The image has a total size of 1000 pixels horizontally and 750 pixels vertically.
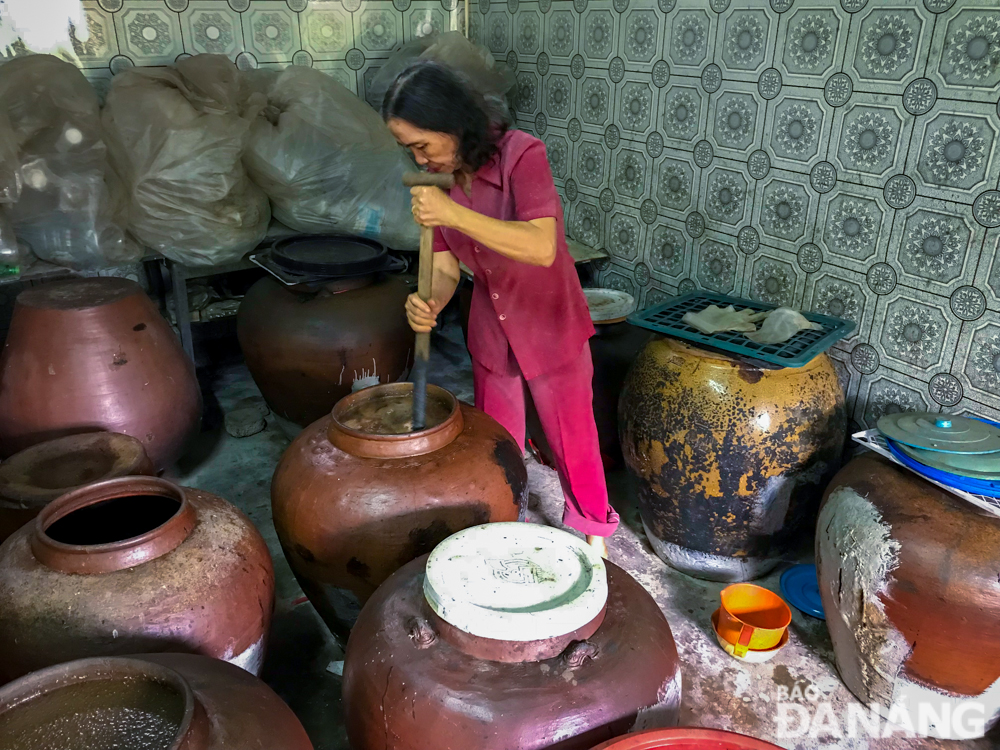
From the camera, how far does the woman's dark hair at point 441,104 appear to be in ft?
6.06

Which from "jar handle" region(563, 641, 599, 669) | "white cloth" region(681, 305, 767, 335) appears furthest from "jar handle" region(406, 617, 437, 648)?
"white cloth" region(681, 305, 767, 335)

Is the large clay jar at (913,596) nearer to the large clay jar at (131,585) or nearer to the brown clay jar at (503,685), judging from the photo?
the brown clay jar at (503,685)

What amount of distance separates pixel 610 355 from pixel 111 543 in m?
1.98

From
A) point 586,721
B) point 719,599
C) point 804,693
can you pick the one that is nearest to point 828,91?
point 719,599

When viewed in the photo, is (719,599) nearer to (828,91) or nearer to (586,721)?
(586,721)

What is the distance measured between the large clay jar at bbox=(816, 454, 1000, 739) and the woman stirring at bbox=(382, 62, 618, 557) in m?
→ 0.81

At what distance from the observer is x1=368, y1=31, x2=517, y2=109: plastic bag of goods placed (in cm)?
400

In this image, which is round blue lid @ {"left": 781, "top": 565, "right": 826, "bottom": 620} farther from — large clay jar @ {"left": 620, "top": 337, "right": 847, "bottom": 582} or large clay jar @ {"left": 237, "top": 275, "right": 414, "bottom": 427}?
large clay jar @ {"left": 237, "top": 275, "right": 414, "bottom": 427}

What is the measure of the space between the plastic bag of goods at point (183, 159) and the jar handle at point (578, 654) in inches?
114

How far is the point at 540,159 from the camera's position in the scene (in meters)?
2.03

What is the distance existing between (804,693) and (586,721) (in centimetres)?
120

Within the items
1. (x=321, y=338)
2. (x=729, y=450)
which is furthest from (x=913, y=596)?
(x=321, y=338)

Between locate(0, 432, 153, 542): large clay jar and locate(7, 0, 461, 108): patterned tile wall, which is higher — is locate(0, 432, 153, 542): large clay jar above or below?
below

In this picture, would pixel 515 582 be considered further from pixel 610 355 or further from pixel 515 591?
pixel 610 355
